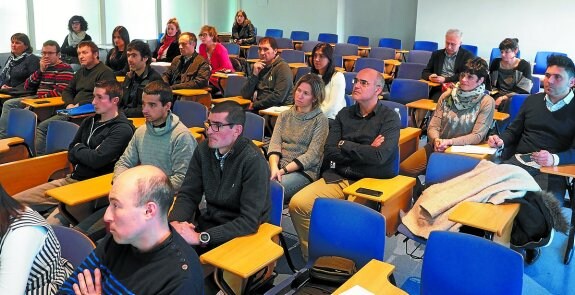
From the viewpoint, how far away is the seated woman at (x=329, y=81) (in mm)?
4617

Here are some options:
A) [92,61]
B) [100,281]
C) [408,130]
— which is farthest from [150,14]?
[100,281]

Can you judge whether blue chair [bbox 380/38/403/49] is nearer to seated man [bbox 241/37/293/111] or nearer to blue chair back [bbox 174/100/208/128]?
seated man [bbox 241/37/293/111]

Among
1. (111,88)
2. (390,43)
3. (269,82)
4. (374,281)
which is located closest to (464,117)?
(269,82)

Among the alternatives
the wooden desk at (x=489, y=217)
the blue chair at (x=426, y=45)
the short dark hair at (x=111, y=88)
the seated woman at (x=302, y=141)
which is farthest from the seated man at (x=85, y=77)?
the blue chair at (x=426, y=45)

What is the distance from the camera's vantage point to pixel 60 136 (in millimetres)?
3893

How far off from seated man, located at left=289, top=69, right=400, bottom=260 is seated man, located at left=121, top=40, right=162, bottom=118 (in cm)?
216

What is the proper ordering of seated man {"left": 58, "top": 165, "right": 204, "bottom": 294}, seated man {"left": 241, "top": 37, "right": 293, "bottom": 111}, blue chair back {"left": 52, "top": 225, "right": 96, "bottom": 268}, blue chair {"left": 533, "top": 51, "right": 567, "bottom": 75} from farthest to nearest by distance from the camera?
blue chair {"left": 533, "top": 51, "right": 567, "bottom": 75} < seated man {"left": 241, "top": 37, "right": 293, "bottom": 111} < blue chair back {"left": 52, "top": 225, "right": 96, "bottom": 268} < seated man {"left": 58, "top": 165, "right": 204, "bottom": 294}

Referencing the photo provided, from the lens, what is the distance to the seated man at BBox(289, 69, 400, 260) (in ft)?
10.8

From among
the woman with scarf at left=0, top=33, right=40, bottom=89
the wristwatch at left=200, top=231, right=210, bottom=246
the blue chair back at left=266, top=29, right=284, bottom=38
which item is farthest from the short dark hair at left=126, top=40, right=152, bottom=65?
the blue chair back at left=266, top=29, right=284, bottom=38

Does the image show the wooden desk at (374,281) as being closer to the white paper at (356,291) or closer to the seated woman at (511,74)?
the white paper at (356,291)

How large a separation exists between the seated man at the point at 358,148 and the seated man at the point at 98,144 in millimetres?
1216

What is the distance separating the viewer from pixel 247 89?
5.52m

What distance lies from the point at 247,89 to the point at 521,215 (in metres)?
3.28

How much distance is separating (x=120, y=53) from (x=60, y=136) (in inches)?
121
